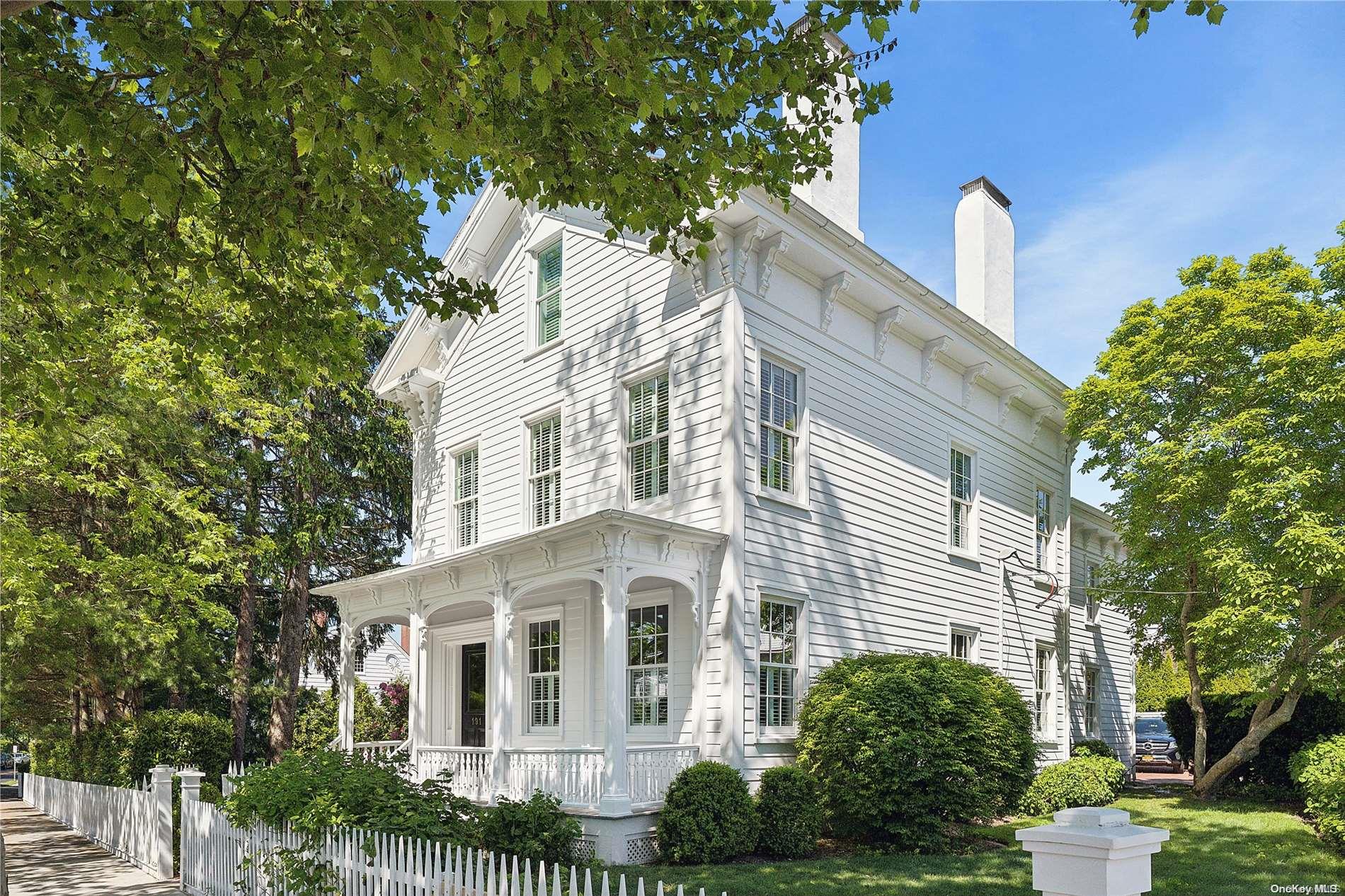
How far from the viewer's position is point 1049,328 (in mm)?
22484

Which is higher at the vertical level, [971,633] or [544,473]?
[544,473]

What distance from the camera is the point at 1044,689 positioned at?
21750 mm

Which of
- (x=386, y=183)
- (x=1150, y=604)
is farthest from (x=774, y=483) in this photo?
(x=1150, y=604)

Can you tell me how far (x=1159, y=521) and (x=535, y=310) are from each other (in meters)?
12.1

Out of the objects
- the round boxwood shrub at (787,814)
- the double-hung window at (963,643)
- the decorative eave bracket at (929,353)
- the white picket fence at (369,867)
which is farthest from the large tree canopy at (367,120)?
the double-hung window at (963,643)

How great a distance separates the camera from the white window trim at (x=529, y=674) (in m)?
15.7

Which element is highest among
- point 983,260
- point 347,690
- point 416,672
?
point 983,260

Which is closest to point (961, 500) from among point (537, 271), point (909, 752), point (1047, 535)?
point (1047, 535)

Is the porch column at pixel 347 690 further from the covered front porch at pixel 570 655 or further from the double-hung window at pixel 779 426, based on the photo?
the double-hung window at pixel 779 426

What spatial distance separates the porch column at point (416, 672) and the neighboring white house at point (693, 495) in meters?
0.06

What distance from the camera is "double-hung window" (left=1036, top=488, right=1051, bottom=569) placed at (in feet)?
72.8

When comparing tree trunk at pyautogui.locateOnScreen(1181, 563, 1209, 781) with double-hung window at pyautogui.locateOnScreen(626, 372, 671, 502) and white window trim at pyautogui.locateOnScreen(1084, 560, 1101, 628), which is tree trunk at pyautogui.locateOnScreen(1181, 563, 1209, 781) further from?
double-hung window at pyautogui.locateOnScreen(626, 372, 671, 502)

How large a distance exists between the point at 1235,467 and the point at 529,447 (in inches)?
481

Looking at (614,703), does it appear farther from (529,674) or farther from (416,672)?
(416,672)
